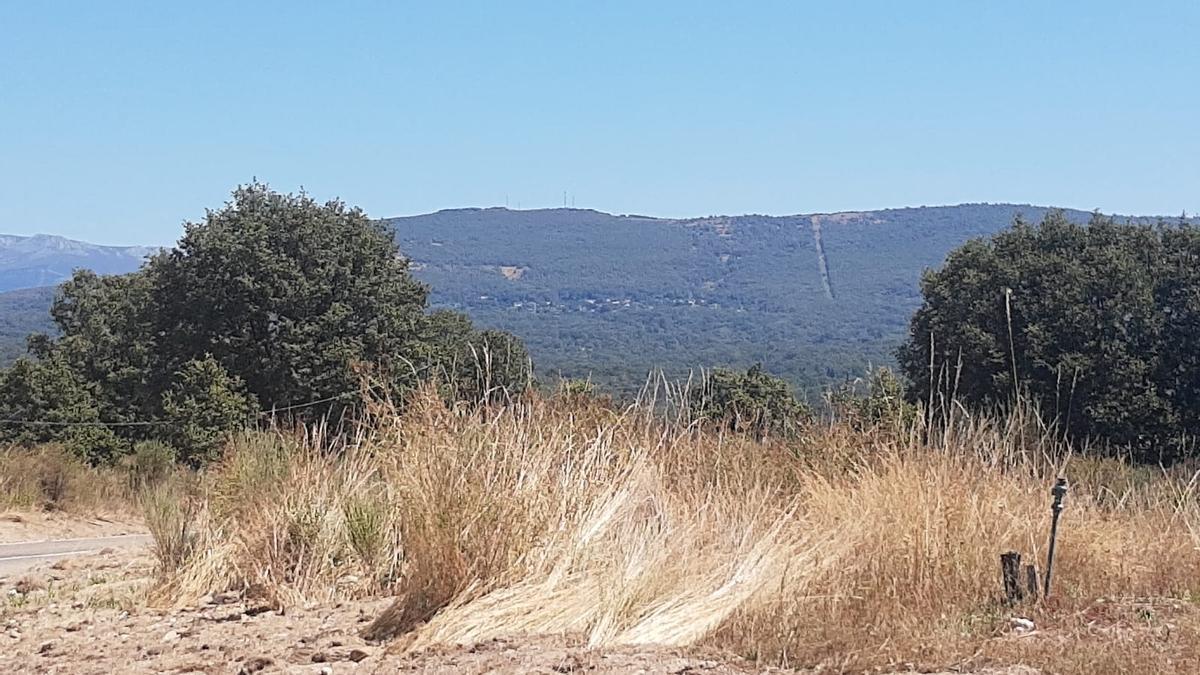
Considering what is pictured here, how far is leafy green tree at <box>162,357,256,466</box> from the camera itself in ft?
99.0

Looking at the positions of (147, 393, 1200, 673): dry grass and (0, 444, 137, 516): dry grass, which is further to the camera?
(0, 444, 137, 516): dry grass

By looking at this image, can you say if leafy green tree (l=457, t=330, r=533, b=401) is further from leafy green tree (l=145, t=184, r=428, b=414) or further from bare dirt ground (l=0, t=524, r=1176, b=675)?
leafy green tree (l=145, t=184, r=428, b=414)

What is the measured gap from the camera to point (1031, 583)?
590 centimetres

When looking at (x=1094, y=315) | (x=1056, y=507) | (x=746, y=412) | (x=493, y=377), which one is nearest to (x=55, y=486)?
(x=493, y=377)

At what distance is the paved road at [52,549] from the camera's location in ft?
36.7

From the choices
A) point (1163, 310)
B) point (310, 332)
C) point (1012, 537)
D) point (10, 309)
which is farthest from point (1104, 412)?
point (10, 309)

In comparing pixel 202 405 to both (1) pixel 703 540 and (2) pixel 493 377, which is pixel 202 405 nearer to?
(2) pixel 493 377

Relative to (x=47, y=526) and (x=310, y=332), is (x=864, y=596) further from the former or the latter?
(x=310, y=332)

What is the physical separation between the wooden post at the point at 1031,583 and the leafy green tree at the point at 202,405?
24536mm

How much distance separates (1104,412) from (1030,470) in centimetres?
3236

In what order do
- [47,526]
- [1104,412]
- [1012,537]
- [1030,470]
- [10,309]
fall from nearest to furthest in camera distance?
[1012,537], [1030,470], [47,526], [1104,412], [10,309]

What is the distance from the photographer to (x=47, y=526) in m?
15.0

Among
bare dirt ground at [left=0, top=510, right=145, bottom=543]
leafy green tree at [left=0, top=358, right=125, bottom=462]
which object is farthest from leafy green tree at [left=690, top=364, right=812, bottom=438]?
leafy green tree at [left=0, top=358, right=125, bottom=462]

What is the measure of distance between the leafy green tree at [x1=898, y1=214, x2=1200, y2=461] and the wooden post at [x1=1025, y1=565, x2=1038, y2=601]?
28.0 meters
